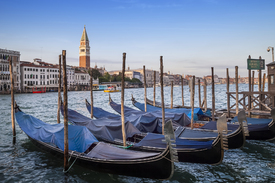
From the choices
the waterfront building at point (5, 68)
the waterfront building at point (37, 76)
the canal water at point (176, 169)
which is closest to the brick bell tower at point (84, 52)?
the waterfront building at point (37, 76)

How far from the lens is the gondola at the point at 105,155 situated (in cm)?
502

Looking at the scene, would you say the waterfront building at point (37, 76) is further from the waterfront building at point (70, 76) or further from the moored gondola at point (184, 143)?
the moored gondola at point (184, 143)

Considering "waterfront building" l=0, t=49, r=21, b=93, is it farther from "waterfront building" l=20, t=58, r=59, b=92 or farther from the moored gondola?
the moored gondola

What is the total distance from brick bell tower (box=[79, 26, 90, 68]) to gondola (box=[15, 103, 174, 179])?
287 ft

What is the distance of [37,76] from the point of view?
51.9m

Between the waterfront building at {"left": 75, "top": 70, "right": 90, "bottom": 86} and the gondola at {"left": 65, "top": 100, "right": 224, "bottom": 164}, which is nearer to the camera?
the gondola at {"left": 65, "top": 100, "right": 224, "bottom": 164}

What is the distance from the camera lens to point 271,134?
27.0 ft

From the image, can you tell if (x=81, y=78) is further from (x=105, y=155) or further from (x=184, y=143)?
(x=105, y=155)

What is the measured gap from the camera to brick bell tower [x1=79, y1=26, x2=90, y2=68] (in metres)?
93.1

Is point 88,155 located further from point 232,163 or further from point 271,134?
point 271,134

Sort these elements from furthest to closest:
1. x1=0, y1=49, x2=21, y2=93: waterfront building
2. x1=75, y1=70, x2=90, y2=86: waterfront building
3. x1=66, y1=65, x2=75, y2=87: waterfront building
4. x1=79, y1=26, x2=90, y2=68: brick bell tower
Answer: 1. x1=79, y1=26, x2=90, y2=68: brick bell tower
2. x1=75, y1=70, x2=90, y2=86: waterfront building
3. x1=66, y1=65, x2=75, y2=87: waterfront building
4. x1=0, y1=49, x2=21, y2=93: waterfront building

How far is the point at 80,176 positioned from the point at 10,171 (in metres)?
2.03

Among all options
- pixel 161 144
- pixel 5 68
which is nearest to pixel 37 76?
pixel 5 68

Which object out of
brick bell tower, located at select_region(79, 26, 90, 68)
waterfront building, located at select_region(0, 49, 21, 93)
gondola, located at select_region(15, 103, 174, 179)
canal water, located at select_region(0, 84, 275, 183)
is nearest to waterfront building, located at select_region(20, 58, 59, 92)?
waterfront building, located at select_region(0, 49, 21, 93)
